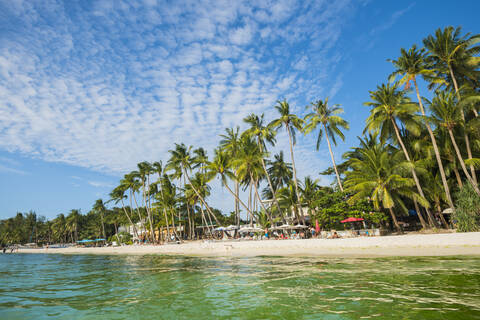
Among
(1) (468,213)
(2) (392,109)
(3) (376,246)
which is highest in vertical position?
(2) (392,109)

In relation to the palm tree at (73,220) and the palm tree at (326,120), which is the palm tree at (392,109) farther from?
the palm tree at (73,220)

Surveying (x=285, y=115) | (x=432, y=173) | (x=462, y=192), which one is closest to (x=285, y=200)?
(x=285, y=115)

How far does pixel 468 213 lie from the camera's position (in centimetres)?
1838

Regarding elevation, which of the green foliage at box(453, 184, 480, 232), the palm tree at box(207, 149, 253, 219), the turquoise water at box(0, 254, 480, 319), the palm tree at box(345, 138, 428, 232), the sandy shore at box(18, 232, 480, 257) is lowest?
the sandy shore at box(18, 232, 480, 257)

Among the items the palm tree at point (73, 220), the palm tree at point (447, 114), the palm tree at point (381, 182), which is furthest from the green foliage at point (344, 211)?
the palm tree at point (73, 220)

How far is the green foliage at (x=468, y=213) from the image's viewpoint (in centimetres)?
1792

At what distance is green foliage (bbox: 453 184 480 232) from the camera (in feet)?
58.8

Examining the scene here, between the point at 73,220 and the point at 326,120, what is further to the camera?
the point at 73,220

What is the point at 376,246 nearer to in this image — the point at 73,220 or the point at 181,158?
the point at 181,158

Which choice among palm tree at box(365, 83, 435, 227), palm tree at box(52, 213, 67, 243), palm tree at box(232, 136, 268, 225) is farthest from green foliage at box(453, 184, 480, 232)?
palm tree at box(52, 213, 67, 243)

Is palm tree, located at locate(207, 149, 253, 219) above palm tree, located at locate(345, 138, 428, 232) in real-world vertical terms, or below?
above

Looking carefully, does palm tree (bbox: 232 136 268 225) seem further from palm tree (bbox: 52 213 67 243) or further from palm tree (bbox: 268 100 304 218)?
palm tree (bbox: 52 213 67 243)

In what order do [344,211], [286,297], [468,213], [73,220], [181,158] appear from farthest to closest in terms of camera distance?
[73,220], [181,158], [344,211], [468,213], [286,297]

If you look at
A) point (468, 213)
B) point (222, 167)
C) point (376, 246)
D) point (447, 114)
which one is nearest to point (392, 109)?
point (447, 114)
